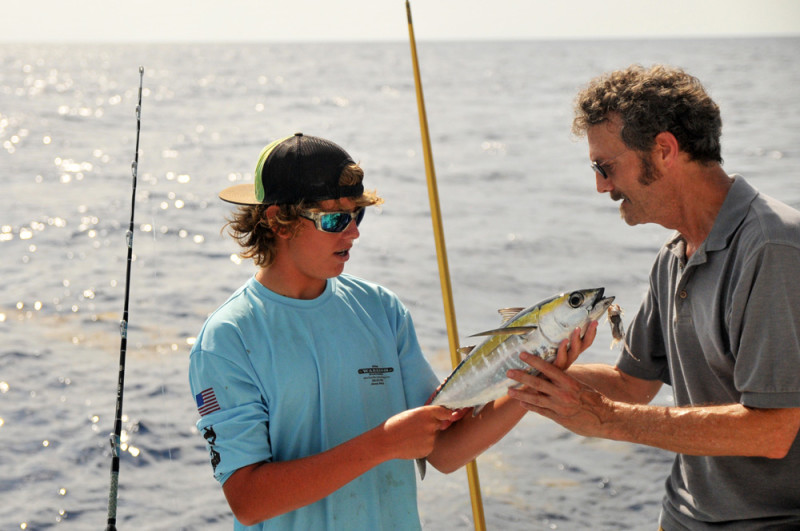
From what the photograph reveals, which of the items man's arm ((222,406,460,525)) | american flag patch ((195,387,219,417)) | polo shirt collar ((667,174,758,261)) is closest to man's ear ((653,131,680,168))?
polo shirt collar ((667,174,758,261))

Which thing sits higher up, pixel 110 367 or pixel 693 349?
pixel 693 349

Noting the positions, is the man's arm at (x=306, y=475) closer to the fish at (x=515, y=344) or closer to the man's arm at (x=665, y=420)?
the fish at (x=515, y=344)

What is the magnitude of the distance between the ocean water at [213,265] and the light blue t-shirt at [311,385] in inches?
128

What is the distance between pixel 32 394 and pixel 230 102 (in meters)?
29.4

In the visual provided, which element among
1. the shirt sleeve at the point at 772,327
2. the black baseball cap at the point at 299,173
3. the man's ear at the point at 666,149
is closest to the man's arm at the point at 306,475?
the black baseball cap at the point at 299,173

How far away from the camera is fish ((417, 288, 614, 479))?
236 cm

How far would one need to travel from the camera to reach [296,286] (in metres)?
2.56

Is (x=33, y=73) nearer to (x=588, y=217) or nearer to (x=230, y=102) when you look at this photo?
(x=230, y=102)

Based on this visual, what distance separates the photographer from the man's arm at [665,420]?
8.04ft

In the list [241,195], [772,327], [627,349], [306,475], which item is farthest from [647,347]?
[241,195]

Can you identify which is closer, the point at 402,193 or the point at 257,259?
the point at 257,259

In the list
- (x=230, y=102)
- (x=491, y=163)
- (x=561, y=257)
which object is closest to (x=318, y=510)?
(x=561, y=257)

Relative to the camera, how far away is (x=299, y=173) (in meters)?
2.48

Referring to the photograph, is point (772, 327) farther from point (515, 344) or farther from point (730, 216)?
point (515, 344)
